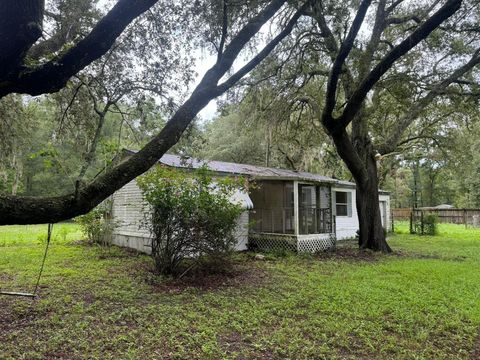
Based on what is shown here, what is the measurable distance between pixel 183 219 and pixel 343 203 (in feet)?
36.5

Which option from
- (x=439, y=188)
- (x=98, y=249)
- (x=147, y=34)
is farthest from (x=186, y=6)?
(x=439, y=188)

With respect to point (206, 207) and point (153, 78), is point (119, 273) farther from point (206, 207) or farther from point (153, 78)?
point (153, 78)

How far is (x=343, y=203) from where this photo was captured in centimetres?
1641

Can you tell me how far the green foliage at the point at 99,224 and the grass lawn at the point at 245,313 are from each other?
253cm

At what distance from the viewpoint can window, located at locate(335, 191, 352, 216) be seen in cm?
1606

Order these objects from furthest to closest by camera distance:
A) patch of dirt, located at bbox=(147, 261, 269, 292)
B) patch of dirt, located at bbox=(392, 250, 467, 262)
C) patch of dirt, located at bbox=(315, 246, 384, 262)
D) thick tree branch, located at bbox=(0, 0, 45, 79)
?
1. patch of dirt, located at bbox=(315, 246, 384, 262)
2. patch of dirt, located at bbox=(392, 250, 467, 262)
3. patch of dirt, located at bbox=(147, 261, 269, 292)
4. thick tree branch, located at bbox=(0, 0, 45, 79)

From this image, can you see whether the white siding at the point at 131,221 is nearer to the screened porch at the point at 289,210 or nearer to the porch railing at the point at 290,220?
the screened porch at the point at 289,210

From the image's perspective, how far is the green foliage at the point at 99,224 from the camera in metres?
11.3

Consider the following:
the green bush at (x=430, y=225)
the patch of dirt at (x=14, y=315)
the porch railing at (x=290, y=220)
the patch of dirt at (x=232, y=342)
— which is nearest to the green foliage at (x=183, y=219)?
the patch of dirt at (x=14, y=315)

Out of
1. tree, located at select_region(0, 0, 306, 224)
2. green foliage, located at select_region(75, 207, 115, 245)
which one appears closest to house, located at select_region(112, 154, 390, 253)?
green foliage, located at select_region(75, 207, 115, 245)

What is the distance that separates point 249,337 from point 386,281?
4248 millimetres

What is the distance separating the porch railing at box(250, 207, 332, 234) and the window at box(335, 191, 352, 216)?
3499 millimetres

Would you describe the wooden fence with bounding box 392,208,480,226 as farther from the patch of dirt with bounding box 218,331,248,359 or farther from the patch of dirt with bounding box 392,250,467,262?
the patch of dirt with bounding box 218,331,248,359

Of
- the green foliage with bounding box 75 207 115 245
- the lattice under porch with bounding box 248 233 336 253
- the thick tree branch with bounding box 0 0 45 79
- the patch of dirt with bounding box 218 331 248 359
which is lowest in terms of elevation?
the patch of dirt with bounding box 218 331 248 359
